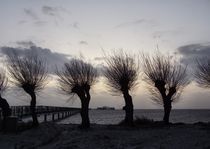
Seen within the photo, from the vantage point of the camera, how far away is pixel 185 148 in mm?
17516

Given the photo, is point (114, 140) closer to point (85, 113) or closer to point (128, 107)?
point (85, 113)

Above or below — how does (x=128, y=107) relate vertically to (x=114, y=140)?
above

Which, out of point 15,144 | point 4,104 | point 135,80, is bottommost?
point 15,144

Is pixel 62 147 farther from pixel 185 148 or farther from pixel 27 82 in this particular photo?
pixel 27 82

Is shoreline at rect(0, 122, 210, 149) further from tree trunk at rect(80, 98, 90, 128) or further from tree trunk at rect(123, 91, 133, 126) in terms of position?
tree trunk at rect(123, 91, 133, 126)

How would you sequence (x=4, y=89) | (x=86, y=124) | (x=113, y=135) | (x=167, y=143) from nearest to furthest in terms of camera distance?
(x=167, y=143), (x=113, y=135), (x=86, y=124), (x=4, y=89)

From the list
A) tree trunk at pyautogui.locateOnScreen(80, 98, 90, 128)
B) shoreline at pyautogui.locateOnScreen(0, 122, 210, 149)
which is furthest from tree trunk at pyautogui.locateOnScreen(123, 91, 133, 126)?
shoreline at pyautogui.locateOnScreen(0, 122, 210, 149)

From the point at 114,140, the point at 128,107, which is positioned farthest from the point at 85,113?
the point at 114,140

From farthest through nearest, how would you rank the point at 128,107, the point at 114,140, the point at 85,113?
1. the point at 128,107
2. the point at 85,113
3. the point at 114,140

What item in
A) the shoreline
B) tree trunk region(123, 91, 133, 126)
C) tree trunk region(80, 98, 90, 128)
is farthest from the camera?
tree trunk region(123, 91, 133, 126)

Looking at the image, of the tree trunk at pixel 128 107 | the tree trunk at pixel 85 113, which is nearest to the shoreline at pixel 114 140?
the tree trunk at pixel 85 113

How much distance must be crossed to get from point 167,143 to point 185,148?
1.52 meters

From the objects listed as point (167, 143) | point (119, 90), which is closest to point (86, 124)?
point (119, 90)

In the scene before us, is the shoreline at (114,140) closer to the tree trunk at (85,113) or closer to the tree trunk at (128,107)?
the tree trunk at (85,113)
